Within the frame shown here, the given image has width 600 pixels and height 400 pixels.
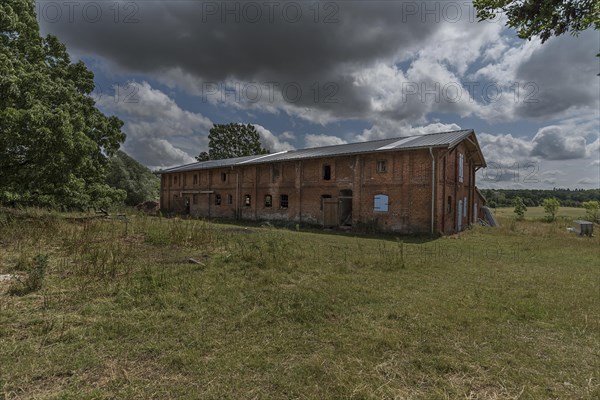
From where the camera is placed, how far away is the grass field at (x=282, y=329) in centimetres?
278

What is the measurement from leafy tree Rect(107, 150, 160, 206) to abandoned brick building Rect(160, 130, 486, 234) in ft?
56.0

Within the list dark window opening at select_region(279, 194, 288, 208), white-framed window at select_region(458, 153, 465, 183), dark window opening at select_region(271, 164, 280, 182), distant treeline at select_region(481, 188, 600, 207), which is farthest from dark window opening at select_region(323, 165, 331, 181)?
distant treeline at select_region(481, 188, 600, 207)

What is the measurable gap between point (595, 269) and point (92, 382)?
11996 mm

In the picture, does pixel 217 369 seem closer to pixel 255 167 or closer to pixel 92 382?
pixel 92 382

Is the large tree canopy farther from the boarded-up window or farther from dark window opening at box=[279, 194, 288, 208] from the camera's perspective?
the boarded-up window

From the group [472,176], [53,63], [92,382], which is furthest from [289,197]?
[92,382]

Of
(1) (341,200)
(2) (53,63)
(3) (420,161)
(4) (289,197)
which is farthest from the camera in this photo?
(4) (289,197)

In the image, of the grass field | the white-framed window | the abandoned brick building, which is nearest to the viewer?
the grass field

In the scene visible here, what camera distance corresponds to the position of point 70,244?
7609mm

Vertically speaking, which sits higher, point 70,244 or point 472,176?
point 472,176

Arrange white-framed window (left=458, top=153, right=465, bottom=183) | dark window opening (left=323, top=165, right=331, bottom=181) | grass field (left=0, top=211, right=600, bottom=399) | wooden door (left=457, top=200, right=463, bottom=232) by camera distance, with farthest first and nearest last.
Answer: dark window opening (left=323, top=165, right=331, bottom=181)
white-framed window (left=458, top=153, right=465, bottom=183)
wooden door (left=457, top=200, right=463, bottom=232)
grass field (left=0, top=211, right=600, bottom=399)

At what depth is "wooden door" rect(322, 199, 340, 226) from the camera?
66.5 ft

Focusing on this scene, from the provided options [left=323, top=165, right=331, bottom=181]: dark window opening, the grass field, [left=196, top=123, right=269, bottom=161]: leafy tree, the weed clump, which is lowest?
the grass field

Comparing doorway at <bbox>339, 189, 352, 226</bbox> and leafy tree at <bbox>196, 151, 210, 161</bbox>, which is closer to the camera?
doorway at <bbox>339, 189, 352, 226</bbox>
